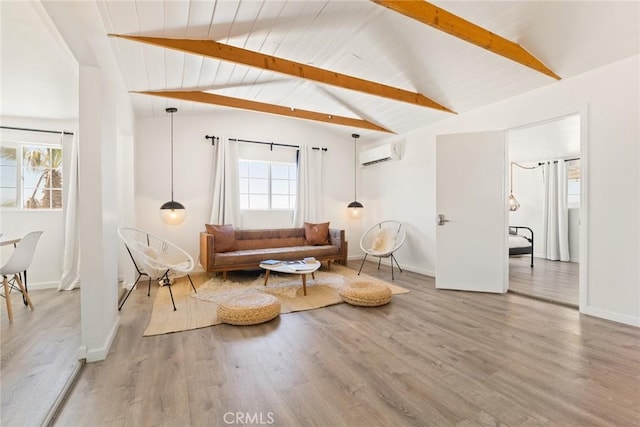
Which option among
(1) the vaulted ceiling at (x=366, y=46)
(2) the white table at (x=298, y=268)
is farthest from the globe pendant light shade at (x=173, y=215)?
(2) the white table at (x=298, y=268)

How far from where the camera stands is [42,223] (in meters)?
3.81

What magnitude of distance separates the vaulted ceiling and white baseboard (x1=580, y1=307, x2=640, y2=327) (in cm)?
243

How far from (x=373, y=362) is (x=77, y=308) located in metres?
3.22

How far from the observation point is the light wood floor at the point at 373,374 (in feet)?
4.90

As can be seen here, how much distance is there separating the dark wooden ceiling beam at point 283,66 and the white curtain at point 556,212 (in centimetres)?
368

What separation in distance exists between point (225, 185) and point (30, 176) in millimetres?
2590

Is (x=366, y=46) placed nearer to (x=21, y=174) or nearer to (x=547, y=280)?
(x=547, y=280)

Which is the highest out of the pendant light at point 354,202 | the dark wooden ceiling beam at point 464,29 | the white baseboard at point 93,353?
the dark wooden ceiling beam at point 464,29

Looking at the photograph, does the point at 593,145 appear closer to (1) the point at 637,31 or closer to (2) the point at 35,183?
(1) the point at 637,31

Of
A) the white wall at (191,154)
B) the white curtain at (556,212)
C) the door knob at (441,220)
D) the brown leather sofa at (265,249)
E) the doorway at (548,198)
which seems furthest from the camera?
the white curtain at (556,212)

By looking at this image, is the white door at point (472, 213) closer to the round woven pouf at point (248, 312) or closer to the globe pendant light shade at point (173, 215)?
the round woven pouf at point (248, 312)

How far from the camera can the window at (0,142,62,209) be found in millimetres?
3742

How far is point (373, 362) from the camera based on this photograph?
2.01 metres

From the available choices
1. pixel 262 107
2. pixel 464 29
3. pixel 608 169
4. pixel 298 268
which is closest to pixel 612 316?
pixel 608 169
